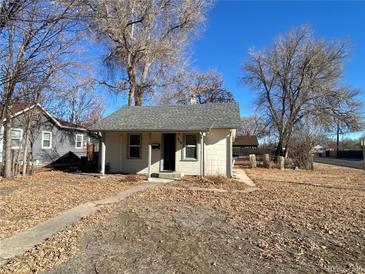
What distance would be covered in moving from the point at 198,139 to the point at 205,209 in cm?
722

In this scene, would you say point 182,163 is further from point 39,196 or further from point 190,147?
point 39,196

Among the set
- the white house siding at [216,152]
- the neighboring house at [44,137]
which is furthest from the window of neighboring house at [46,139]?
the white house siding at [216,152]

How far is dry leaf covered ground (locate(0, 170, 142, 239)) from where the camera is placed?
6359 mm

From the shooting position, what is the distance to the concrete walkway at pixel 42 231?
4.59 metres

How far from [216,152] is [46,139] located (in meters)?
11.8

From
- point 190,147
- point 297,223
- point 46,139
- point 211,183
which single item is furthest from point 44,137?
point 297,223

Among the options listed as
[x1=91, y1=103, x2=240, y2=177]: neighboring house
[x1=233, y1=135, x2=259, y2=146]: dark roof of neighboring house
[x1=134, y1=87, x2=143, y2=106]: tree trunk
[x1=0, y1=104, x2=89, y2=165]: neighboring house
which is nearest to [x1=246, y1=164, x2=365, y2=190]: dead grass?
[x1=91, y1=103, x2=240, y2=177]: neighboring house

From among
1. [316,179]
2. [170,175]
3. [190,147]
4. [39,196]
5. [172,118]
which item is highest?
[172,118]

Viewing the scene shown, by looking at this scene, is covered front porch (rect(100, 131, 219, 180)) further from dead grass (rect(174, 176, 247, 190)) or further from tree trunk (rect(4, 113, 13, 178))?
tree trunk (rect(4, 113, 13, 178))

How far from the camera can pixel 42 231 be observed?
18.2ft

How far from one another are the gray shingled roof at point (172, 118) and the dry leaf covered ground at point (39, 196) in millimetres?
2750

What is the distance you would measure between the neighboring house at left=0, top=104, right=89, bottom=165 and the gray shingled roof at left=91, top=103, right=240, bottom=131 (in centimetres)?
411

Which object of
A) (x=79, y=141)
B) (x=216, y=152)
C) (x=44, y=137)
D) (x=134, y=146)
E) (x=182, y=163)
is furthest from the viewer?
(x=79, y=141)

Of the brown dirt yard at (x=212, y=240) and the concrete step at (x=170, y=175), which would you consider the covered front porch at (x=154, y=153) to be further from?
the brown dirt yard at (x=212, y=240)
